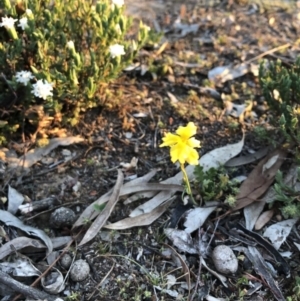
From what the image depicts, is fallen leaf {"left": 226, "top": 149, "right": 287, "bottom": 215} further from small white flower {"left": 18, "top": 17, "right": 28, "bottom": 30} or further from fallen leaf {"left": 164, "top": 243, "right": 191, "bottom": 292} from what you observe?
small white flower {"left": 18, "top": 17, "right": 28, "bottom": 30}

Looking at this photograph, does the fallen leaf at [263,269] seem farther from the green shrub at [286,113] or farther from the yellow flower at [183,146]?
the yellow flower at [183,146]

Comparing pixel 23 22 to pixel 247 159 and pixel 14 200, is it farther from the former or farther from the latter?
pixel 247 159

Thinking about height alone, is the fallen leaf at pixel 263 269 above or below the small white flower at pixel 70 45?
below

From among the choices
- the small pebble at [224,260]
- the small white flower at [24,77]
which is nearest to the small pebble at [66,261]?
the small pebble at [224,260]

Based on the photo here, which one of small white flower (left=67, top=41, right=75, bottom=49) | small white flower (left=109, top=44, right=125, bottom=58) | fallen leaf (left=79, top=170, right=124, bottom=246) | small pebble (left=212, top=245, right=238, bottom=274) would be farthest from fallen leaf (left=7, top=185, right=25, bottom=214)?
small pebble (left=212, top=245, right=238, bottom=274)

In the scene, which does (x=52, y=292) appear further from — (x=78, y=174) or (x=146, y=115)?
(x=146, y=115)

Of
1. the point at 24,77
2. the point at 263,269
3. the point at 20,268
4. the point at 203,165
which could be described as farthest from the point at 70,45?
the point at 263,269

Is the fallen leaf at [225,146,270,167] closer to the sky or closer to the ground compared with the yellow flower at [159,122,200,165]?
closer to the ground
